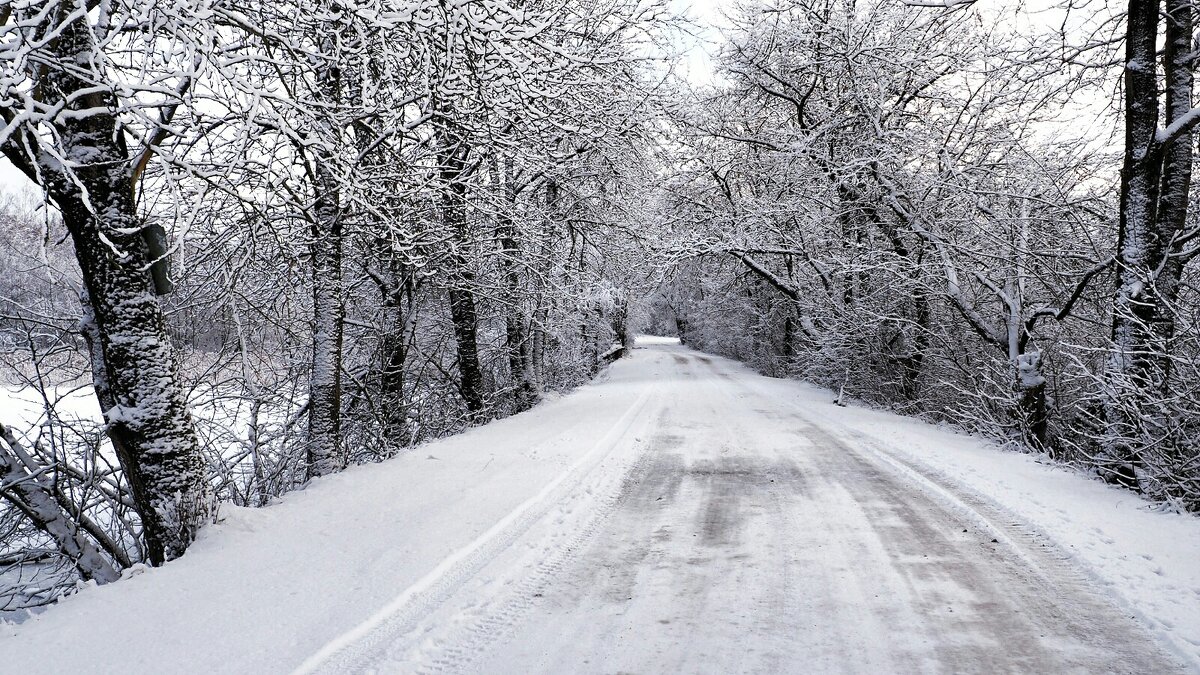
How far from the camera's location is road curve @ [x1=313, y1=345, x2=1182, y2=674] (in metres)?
3.21

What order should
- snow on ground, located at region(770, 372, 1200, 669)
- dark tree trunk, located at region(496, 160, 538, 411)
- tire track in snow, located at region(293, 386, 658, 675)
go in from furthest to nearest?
dark tree trunk, located at region(496, 160, 538, 411)
snow on ground, located at region(770, 372, 1200, 669)
tire track in snow, located at region(293, 386, 658, 675)

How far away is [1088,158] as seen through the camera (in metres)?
10.0

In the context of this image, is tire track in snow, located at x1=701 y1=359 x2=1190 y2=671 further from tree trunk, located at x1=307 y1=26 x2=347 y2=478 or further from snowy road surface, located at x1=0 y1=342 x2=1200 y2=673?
tree trunk, located at x1=307 y1=26 x2=347 y2=478

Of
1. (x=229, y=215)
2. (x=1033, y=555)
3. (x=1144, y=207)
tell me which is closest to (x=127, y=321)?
(x=229, y=215)

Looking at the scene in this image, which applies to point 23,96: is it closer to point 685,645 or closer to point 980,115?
point 685,645

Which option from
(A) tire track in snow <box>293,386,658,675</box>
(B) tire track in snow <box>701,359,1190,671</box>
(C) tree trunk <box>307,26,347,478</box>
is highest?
(C) tree trunk <box>307,26,347,478</box>

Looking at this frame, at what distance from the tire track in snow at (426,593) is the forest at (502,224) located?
7.03 ft

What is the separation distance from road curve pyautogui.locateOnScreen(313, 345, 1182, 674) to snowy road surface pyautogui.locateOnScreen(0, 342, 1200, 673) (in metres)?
0.02

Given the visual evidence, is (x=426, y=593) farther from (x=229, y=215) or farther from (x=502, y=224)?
(x=502, y=224)

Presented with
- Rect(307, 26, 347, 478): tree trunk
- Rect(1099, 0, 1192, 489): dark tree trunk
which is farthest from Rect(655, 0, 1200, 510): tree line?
Rect(307, 26, 347, 478): tree trunk

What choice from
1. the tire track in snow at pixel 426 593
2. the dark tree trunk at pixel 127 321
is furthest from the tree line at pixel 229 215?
the tire track in snow at pixel 426 593

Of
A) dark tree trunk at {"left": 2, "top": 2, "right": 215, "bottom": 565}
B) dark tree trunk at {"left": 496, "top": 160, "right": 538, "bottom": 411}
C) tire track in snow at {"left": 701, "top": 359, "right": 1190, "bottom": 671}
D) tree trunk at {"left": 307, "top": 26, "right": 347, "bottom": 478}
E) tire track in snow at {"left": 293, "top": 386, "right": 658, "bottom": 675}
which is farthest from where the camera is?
dark tree trunk at {"left": 496, "top": 160, "right": 538, "bottom": 411}

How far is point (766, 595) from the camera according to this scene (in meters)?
3.96

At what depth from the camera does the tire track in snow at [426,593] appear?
316 cm
